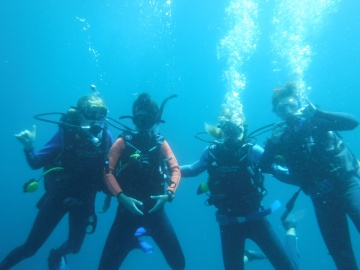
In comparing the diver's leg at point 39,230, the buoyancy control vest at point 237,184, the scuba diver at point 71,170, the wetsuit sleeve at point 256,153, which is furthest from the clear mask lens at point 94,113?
the wetsuit sleeve at point 256,153

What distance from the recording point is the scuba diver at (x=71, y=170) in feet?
19.9

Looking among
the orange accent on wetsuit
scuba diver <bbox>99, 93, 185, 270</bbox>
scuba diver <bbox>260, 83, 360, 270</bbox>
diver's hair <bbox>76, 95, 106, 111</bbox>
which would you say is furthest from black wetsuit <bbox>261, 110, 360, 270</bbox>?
diver's hair <bbox>76, 95, 106, 111</bbox>

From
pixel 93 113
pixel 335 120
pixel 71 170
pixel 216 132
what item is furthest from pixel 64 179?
pixel 335 120

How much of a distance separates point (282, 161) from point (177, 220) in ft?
181

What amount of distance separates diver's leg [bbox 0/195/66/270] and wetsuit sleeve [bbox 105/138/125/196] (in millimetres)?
1366

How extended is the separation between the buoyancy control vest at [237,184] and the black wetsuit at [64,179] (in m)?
2.49

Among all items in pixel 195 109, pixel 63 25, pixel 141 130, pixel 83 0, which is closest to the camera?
pixel 141 130

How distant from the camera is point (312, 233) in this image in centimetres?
5188

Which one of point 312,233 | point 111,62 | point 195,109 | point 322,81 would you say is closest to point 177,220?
point 312,233

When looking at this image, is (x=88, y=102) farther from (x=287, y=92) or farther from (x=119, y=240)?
(x=287, y=92)

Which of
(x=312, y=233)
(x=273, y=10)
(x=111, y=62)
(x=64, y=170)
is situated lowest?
(x=64, y=170)

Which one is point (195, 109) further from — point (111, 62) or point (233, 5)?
point (233, 5)

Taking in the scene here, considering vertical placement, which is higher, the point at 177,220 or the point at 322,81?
the point at 322,81

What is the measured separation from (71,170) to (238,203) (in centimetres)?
353
